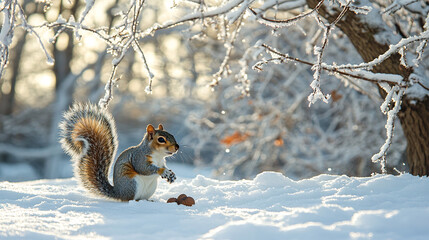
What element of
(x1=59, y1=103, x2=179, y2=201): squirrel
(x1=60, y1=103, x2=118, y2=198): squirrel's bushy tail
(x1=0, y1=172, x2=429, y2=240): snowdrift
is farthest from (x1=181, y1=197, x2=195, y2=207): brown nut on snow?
(x1=60, y1=103, x2=118, y2=198): squirrel's bushy tail

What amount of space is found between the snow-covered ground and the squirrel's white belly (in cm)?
14

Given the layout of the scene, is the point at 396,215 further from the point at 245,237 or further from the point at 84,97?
the point at 84,97

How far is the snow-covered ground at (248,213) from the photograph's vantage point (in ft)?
6.26

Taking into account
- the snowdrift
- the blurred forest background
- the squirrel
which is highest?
the blurred forest background

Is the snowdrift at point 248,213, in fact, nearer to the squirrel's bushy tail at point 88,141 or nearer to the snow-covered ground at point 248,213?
the snow-covered ground at point 248,213

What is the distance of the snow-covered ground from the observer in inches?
75.1

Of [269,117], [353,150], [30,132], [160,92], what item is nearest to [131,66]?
[160,92]

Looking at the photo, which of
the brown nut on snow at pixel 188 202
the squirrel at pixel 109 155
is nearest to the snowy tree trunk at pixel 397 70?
the squirrel at pixel 109 155

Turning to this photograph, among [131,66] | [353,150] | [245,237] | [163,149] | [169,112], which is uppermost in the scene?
[131,66]

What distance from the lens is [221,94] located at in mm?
8219

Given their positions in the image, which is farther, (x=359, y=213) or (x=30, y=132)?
(x=30, y=132)

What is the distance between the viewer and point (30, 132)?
13.6 meters

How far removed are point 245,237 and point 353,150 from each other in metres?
5.84

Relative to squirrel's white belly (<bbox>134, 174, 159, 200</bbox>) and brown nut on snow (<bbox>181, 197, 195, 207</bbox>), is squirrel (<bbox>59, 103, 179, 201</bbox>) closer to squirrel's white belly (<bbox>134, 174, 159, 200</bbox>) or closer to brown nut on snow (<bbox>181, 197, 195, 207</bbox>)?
squirrel's white belly (<bbox>134, 174, 159, 200</bbox>)
